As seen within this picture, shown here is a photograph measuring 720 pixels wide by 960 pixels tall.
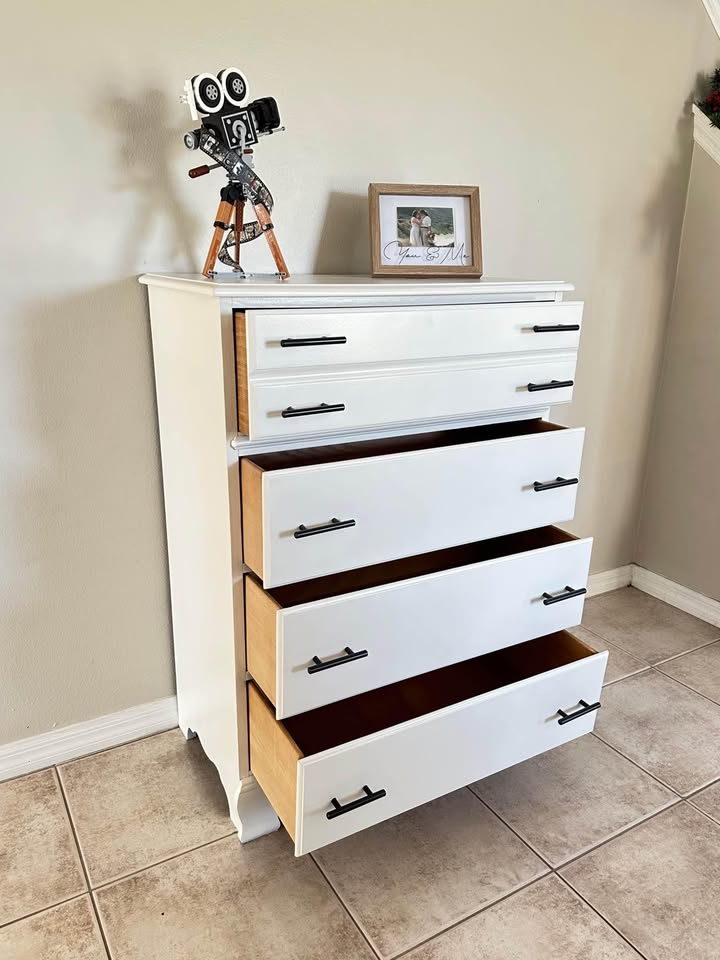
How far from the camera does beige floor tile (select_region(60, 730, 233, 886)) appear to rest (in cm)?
138

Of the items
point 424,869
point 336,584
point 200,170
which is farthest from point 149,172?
point 424,869

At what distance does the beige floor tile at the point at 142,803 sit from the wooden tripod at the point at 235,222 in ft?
3.50

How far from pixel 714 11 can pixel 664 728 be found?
76.5 inches

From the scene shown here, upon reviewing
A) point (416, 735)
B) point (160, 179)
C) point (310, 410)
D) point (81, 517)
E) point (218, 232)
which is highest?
point (160, 179)

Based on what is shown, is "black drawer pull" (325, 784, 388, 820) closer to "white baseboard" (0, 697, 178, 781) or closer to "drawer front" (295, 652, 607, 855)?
"drawer front" (295, 652, 607, 855)

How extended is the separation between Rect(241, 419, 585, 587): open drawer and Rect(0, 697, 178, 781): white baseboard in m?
0.71

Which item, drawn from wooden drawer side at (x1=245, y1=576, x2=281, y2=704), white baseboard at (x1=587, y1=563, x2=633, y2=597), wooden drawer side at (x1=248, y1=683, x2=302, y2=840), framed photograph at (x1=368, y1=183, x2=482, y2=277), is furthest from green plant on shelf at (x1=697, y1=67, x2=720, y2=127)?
wooden drawer side at (x1=248, y1=683, x2=302, y2=840)

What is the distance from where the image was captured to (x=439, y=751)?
4.33 feet

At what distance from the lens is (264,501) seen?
111 cm

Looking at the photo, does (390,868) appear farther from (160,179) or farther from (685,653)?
(160,179)

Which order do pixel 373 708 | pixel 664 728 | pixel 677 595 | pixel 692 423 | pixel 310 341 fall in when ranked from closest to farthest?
1. pixel 310 341
2. pixel 373 708
3. pixel 664 728
4. pixel 692 423
5. pixel 677 595

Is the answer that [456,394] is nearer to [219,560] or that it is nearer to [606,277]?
[219,560]

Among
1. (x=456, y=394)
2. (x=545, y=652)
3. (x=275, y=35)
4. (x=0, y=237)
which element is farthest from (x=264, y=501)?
(x=275, y=35)

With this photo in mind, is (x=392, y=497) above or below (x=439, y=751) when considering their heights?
above
